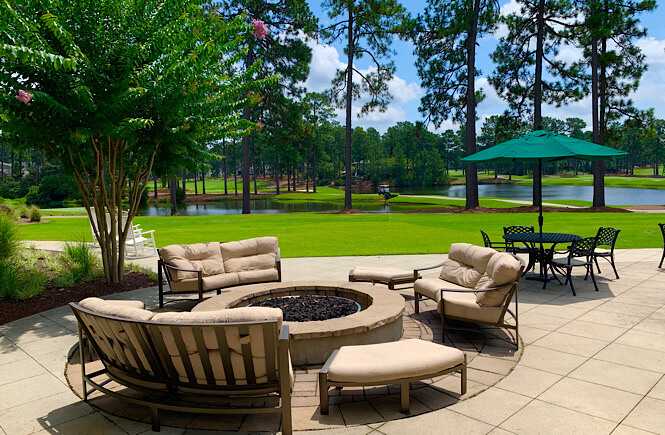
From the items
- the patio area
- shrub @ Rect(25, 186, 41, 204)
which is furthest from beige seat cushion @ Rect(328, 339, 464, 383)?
shrub @ Rect(25, 186, 41, 204)

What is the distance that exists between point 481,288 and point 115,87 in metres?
6.20

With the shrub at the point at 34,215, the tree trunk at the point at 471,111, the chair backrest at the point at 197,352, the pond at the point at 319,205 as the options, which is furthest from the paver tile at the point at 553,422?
the pond at the point at 319,205

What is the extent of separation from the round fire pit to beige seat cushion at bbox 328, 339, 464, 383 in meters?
0.56

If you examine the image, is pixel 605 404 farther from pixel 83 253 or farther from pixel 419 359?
pixel 83 253

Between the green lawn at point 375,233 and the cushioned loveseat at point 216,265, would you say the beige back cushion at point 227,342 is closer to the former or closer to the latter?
the cushioned loveseat at point 216,265

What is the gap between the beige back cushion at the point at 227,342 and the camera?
2.92 metres

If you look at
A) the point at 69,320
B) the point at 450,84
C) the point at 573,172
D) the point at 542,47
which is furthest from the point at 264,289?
the point at 573,172

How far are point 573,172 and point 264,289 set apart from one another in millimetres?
132652

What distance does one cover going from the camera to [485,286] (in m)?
5.30

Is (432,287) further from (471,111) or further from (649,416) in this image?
(471,111)

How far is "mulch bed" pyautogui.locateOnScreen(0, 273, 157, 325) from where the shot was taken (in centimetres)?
658

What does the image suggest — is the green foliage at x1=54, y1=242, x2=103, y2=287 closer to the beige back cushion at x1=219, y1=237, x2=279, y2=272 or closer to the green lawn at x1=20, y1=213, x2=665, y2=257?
the beige back cushion at x1=219, y1=237, x2=279, y2=272

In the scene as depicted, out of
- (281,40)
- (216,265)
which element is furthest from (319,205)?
(216,265)

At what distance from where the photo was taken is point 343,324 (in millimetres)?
4473
